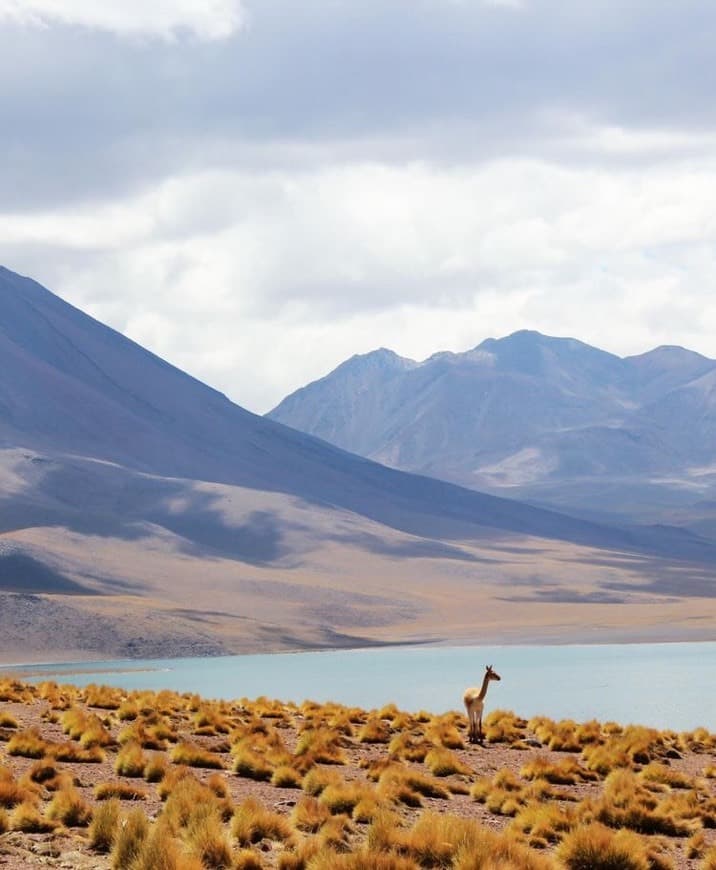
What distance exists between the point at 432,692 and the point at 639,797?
149 feet

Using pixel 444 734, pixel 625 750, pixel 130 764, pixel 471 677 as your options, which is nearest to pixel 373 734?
pixel 444 734

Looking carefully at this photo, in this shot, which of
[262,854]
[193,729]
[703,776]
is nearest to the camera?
[262,854]

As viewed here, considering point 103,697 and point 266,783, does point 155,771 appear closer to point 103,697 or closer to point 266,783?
point 266,783

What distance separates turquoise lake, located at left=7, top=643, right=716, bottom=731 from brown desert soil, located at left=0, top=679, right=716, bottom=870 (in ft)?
64.1

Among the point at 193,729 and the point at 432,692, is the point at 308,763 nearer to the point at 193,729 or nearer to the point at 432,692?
the point at 193,729

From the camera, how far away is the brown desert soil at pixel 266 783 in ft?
42.3

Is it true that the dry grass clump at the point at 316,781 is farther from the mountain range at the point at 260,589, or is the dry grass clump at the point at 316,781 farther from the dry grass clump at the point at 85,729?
the mountain range at the point at 260,589

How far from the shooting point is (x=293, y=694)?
65.7 m

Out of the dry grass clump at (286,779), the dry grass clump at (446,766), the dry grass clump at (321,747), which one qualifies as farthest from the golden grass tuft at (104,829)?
the dry grass clump at (446,766)

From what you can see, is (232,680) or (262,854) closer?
(262,854)

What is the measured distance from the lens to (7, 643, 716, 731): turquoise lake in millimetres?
50531

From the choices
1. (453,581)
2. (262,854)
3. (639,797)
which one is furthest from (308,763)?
(453,581)

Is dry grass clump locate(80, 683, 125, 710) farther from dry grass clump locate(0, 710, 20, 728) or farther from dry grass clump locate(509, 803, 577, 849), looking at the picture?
dry grass clump locate(509, 803, 577, 849)

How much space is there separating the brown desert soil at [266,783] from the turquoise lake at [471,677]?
19543mm
